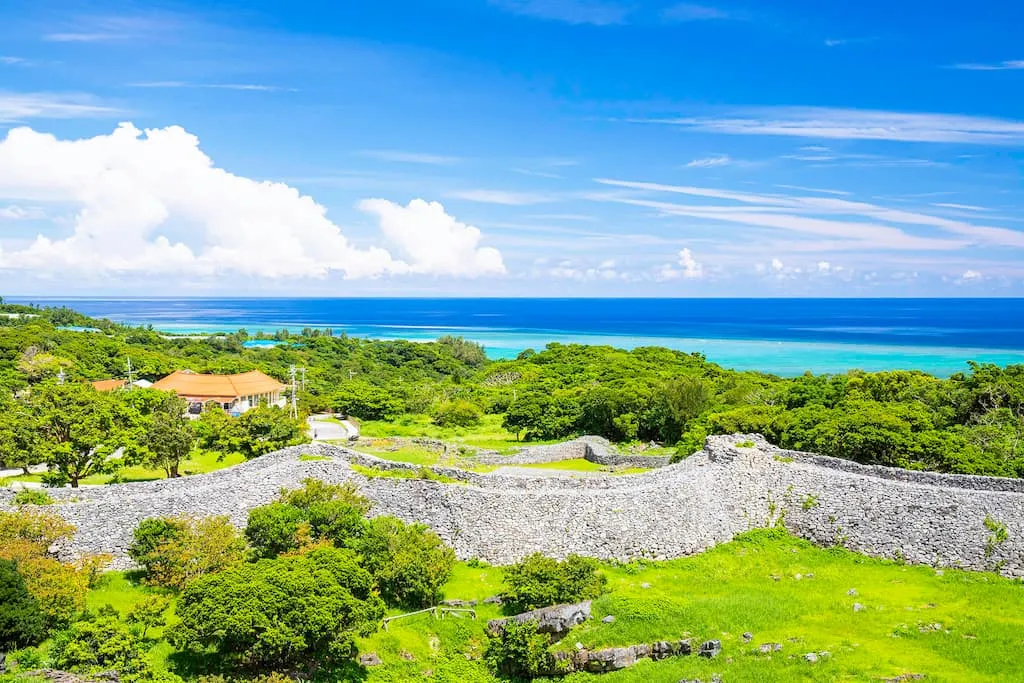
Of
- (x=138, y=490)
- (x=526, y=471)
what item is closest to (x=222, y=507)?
(x=138, y=490)

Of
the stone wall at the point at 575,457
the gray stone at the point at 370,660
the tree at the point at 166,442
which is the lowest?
the gray stone at the point at 370,660

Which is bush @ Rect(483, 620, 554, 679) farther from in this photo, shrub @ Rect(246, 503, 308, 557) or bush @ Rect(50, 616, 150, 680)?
bush @ Rect(50, 616, 150, 680)

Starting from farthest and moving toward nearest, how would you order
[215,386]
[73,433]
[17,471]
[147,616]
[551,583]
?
[215,386], [17,471], [73,433], [551,583], [147,616]

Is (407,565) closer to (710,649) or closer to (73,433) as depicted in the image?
(710,649)

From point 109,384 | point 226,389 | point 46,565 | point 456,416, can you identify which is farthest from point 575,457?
point 109,384

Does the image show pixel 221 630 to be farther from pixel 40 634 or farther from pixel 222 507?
pixel 222 507

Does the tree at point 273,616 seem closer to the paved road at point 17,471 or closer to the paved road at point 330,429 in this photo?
the paved road at point 17,471

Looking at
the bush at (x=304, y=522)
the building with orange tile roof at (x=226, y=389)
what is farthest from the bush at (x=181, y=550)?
the building with orange tile roof at (x=226, y=389)

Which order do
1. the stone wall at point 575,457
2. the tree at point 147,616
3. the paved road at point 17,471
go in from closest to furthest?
the tree at point 147,616 < the paved road at point 17,471 < the stone wall at point 575,457
